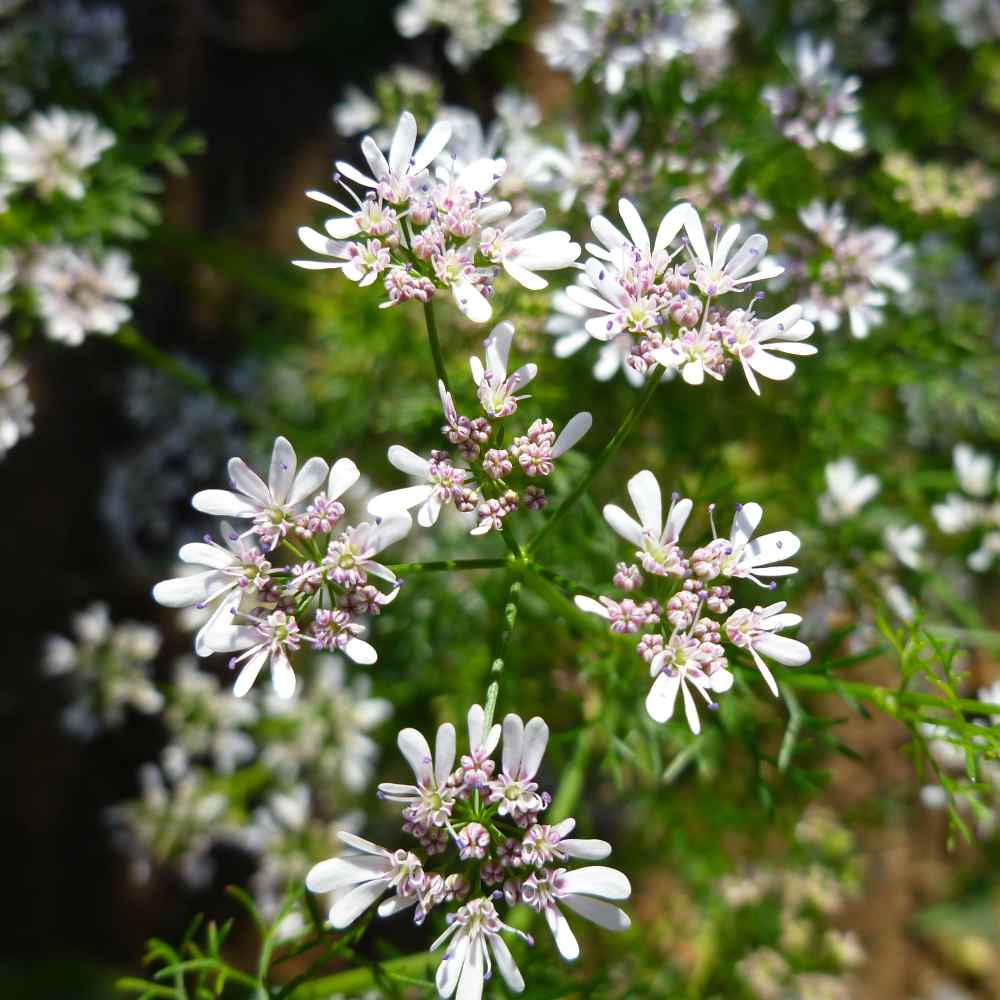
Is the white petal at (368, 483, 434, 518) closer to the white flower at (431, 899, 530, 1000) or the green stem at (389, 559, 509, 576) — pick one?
the green stem at (389, 559, 509, 576)

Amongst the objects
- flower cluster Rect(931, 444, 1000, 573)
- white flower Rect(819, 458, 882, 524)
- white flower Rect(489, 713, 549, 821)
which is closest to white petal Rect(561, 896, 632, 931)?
white flower Rect(489, 713, 549, 821)

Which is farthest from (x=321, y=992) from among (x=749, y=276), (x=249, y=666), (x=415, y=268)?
(x=749, y=276)

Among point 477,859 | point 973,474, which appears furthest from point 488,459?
point 973,474

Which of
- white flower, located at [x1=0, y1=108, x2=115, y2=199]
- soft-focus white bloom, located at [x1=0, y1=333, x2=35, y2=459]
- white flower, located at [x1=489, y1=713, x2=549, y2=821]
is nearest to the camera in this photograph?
white flower, located at [x1=489, y1=713, x2=549, y2=821]

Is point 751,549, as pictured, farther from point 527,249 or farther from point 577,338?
point 577,338

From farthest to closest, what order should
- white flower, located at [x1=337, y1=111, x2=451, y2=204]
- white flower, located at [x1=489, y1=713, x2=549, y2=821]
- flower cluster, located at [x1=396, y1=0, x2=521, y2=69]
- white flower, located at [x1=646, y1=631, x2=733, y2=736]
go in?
flower cluster, located at [x1=396, y1=0, x2=521, y2=69], white flower, located at [x1=337, y1=111, x2=451, y2=204], white flower, located at [x1=646, y1=631, x2=733, y2=736], white flower, located at [x1=489, y1=713, x2=549, y2=821]

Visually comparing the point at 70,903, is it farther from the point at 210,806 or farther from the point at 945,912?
the point at 945,912
